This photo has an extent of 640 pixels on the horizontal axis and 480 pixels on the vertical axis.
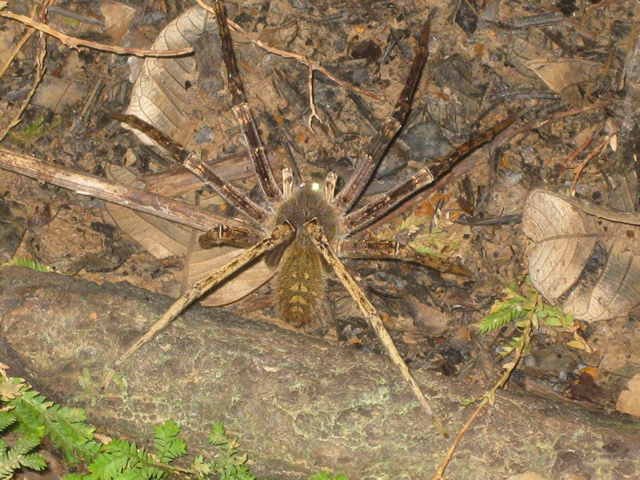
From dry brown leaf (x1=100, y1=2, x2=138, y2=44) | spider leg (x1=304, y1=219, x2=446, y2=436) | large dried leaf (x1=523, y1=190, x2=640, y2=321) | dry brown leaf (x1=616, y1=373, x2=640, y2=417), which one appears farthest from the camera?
dry brown leaf (x1=100, y1=2, x2=138, y2=44)

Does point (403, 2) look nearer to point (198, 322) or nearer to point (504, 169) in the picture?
point (504, 169)

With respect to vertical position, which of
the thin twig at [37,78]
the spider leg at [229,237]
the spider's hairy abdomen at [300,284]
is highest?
the thin twig at [37,78]

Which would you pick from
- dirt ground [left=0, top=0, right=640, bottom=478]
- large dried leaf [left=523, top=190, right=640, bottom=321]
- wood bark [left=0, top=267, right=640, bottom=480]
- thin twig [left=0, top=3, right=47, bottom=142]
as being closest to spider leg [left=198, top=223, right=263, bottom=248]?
dirt ground [left=0, top=0, right=640, bottom=478]

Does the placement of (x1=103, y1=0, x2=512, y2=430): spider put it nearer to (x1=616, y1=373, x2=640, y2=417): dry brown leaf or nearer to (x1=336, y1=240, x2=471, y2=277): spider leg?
(x1=336, y1=240, x2=471, y2=277): spider leg

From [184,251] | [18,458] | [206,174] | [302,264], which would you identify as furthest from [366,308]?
[18,458]

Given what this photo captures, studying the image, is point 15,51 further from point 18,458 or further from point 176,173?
point 18,458

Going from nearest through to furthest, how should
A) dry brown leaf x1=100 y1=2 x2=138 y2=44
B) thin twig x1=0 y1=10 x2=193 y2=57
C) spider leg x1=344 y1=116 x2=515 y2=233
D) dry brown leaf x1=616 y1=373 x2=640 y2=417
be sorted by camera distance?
dry brown leaf x1=616 y1=373 x2=640 y2=417, spider leg x1=344 y1=116 x2=515 y2=233, thin twig x1=0 y1=10 x2=193 y2=57, dry brown leaf x1=100 y1=2 x2=138 y2=44

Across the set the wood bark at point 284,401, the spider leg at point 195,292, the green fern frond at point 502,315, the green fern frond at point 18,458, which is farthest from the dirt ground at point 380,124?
the green fern frond at point 18,458

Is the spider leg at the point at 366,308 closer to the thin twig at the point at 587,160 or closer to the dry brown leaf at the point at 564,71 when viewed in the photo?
the thin twig at the point at 587,160
